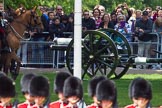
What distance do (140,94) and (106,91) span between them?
40 cm

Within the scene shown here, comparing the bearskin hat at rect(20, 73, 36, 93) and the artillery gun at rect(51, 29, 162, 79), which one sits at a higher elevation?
the bearskin hat at rect(20, 73, 36, 93)

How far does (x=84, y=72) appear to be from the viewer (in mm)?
19719

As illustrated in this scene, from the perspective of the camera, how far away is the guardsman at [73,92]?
1122 cm

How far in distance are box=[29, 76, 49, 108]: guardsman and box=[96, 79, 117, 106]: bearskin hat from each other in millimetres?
654

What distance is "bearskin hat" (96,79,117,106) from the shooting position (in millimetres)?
10906

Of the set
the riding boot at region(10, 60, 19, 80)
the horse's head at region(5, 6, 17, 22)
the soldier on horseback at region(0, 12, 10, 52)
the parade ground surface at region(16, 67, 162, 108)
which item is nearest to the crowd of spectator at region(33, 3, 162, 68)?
the parade ground surface at region(16, 67, 162, 108)

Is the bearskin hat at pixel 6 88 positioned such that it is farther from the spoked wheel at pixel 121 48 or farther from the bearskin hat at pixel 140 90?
the spoked wheel at pixel 121 48

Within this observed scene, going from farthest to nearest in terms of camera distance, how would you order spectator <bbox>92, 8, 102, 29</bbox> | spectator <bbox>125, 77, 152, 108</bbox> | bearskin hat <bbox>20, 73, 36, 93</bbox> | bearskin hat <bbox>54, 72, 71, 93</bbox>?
1. spectator <bbox>92, 8, 102, 29</bbox>
2. bearskin hat <bbox>54, 72, 71, 93</bbox>
3. bearskin hat <bbox>20, 73, 36, 93</bbox>
4. spectator <bbox>125, 77, 152, 108</bbox>

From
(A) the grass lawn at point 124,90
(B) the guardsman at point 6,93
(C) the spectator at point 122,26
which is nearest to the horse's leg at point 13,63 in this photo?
(A) the grass lawn at point 124,90

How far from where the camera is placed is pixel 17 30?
21.6 m

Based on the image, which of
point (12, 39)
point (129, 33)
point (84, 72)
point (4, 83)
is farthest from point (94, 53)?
point (4, 83)

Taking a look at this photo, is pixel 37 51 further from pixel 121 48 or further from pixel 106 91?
pixel 106 91

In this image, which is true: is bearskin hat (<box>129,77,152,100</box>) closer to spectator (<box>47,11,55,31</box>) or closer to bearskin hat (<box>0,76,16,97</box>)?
bearskin hat (<box>0,76,16,97</box>)

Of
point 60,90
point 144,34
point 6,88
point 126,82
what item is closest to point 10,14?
point 144,34
